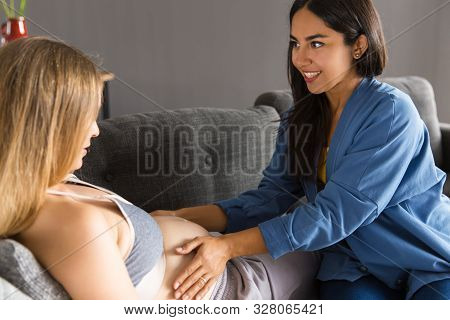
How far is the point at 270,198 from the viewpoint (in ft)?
4.60

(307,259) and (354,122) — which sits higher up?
(354,122)

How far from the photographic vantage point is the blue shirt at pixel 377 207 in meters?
1.11

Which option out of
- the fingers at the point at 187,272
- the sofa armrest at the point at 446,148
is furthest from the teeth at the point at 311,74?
the sofa armrest at the point at 446,148

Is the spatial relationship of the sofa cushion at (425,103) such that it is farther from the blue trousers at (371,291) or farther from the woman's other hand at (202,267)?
the woman's other hand at (202,267)

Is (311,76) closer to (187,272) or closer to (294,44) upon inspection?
(294,44)

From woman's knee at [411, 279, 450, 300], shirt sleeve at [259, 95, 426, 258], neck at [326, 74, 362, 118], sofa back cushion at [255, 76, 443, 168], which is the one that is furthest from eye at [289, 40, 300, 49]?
sofa back cushion at [255, 76, 443, 168]

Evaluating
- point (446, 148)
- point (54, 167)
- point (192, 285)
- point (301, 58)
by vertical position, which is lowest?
point (446, 148)

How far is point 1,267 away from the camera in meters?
0.73

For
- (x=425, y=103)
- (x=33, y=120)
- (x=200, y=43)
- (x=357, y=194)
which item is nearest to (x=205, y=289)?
(x=357, y=194)

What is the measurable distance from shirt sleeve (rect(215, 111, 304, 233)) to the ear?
0.28 m

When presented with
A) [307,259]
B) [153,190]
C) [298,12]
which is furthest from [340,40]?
[153,190]
